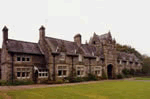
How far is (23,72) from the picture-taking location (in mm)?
27125

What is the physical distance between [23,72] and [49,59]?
5.53m

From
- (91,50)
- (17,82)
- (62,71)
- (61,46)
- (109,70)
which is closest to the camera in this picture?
(17,82)

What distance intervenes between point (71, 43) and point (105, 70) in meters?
12.7

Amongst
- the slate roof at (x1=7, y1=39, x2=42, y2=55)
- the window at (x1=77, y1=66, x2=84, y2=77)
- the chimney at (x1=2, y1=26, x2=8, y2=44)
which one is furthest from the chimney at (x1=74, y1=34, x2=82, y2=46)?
the chimney at (x1=2, y1=26, x2=8, y2=44)

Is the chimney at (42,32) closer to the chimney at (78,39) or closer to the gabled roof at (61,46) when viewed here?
the gabled roof at (61,46)

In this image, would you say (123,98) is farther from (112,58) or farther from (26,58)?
(112,58)

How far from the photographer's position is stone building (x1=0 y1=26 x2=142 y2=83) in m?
26.5

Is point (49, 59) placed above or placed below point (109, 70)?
above

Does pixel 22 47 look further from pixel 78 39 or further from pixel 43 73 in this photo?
pixel 78 39

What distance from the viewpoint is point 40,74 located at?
28.5 metres

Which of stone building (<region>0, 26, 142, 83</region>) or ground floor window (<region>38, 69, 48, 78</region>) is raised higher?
stone building (<region>0, 26, 142, 83</region>)

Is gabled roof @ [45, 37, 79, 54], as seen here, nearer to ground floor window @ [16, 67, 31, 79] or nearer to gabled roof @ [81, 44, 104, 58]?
gabled roof @ [81, 44, 104, 58]

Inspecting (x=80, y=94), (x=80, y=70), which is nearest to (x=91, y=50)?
(x=80, y=70)

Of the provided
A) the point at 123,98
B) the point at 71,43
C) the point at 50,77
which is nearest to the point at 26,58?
the point at 50,77
